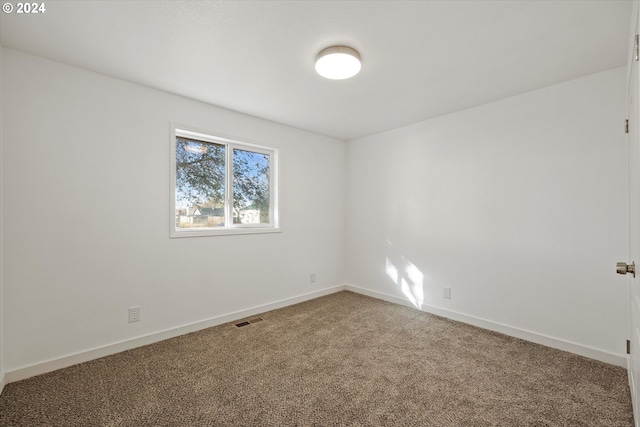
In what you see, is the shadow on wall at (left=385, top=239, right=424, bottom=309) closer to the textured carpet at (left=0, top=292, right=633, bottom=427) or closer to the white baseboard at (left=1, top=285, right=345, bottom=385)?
the textured carpet at (left=0, top=292, right=633, bottom=427)

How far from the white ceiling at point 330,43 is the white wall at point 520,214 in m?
0.38

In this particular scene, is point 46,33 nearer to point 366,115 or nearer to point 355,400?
point 366,115

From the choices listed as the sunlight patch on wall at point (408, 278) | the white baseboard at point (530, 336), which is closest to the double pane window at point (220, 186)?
the sunlight patch on wall at point (408, 278)

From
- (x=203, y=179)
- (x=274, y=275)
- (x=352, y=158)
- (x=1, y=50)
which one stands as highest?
(x=1, y=50)

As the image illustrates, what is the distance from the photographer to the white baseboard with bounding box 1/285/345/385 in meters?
2.13

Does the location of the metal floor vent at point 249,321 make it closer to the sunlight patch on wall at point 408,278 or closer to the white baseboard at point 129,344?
the white baseboard at point 129,344

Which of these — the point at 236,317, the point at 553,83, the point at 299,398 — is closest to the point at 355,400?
the point at 299,398

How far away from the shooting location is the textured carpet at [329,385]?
1.74m

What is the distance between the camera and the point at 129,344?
257 centimetres

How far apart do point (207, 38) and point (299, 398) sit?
2475 millimetres

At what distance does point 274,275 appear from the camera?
371 cm

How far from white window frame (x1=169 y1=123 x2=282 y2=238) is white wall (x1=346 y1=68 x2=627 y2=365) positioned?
1509mm

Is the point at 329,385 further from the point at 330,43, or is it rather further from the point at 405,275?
the point at 330,43

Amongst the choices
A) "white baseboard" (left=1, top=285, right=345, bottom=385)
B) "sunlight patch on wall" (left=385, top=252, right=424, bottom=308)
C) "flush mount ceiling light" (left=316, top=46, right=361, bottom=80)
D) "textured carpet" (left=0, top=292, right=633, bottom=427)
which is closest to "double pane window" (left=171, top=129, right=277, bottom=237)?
"white baseboard" (left=1, top=285, right=345, bottom=385)
